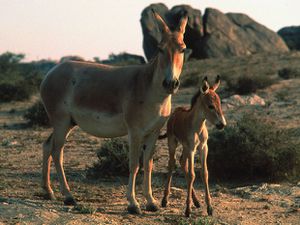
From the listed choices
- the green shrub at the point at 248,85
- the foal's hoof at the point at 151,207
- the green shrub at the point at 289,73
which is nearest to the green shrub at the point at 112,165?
the foal's hoof at the point at 151,207

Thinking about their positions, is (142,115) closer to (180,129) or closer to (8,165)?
(180,129)

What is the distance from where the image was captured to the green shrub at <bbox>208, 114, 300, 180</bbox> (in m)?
11.7

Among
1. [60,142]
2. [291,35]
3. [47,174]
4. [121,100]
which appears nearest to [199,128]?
[121,100]

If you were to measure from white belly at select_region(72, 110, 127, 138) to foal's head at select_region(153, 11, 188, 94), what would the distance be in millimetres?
944

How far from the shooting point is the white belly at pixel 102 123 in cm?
866

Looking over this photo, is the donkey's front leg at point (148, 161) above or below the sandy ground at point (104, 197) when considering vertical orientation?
above

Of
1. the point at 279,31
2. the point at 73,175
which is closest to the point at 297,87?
the point at 73,175

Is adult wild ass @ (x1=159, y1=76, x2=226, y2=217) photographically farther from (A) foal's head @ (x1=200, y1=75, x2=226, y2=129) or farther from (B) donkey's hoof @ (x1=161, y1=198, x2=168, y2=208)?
(B) donkey's hoof @ (x1=161, y1=198, x2=168, y2=208)

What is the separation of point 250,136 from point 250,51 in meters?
39.4

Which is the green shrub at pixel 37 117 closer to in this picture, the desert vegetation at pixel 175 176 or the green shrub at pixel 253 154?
the desert vegetation at pixel 175 176

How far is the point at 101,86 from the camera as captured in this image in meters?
8.94

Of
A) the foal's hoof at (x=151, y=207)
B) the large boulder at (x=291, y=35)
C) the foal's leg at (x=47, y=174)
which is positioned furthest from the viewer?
the large boulder at (x=291, y=35)

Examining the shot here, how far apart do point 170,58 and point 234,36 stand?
43.8 metres

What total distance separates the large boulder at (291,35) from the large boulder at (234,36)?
5848mm
